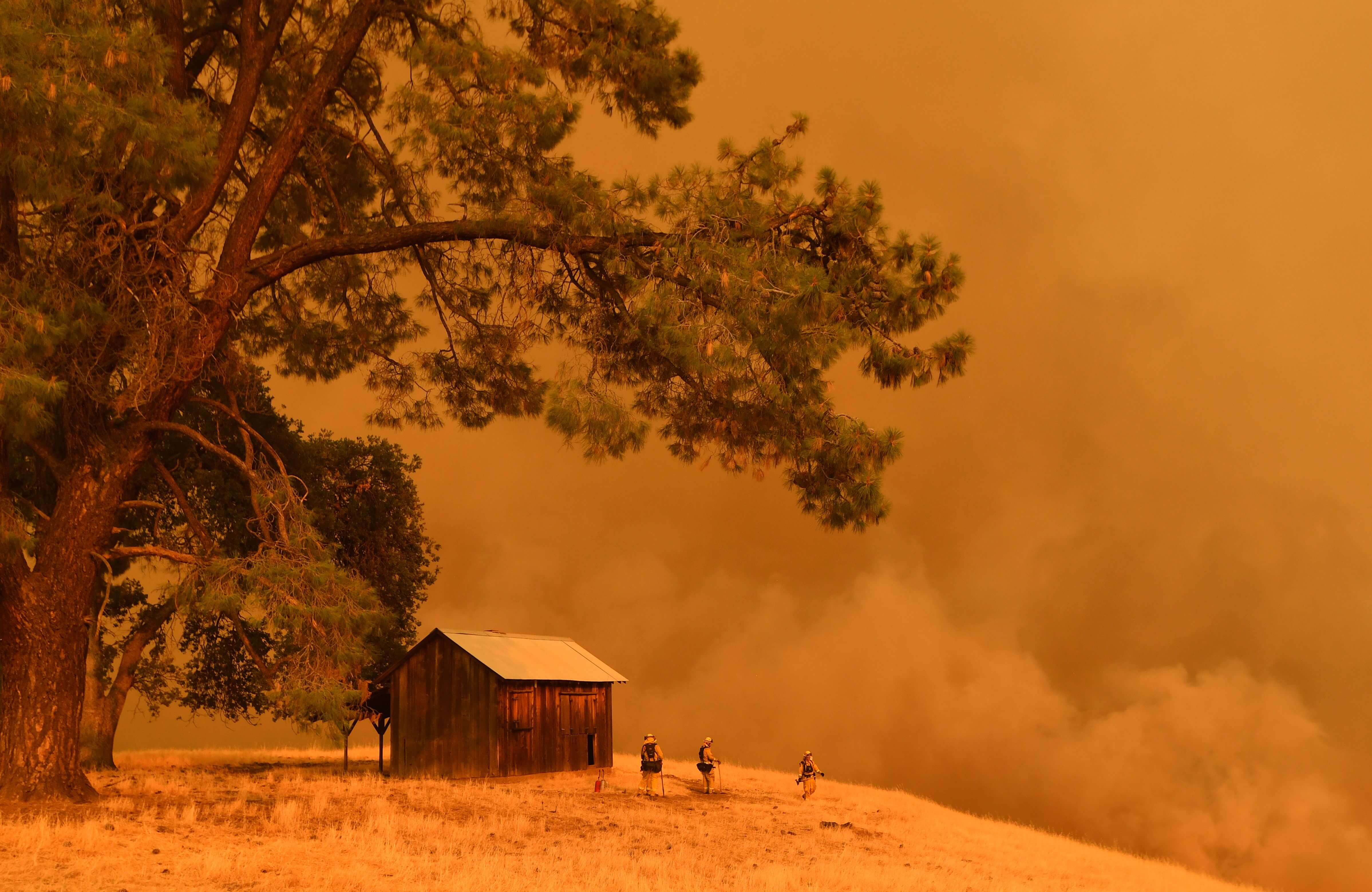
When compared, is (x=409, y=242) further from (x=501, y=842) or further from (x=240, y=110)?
(x=501, y=842)

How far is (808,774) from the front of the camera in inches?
906

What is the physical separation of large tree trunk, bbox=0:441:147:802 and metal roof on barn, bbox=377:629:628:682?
9.15 meters

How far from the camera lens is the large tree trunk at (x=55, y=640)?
46.1ft

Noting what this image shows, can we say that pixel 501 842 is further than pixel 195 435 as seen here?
No

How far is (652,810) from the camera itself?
1877cm

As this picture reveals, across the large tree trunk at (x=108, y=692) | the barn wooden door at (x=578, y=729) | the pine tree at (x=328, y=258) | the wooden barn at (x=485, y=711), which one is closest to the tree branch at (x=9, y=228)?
the pine tree at (x=328, y=258)

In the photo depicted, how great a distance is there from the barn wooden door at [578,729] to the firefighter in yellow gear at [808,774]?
16.6 feet

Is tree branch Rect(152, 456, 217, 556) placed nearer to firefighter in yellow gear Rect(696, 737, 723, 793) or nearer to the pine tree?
the pine tree

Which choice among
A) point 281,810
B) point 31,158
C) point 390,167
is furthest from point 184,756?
point 31,158

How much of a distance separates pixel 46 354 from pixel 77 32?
3980mm

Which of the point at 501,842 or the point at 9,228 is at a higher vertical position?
the point at 9,228

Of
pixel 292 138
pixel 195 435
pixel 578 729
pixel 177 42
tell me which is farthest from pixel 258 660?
pixel 578 729

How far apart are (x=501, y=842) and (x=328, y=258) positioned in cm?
986

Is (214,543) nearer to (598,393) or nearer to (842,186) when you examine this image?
(598,393)
